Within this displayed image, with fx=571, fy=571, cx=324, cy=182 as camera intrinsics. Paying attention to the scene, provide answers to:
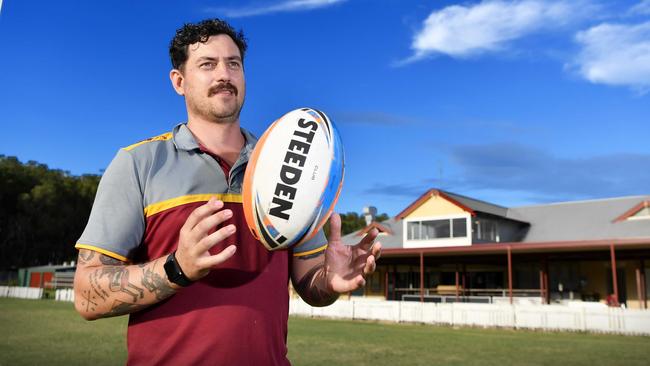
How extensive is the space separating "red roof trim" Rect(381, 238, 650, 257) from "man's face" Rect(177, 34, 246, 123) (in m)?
25.8

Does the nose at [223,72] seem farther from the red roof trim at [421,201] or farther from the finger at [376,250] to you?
the red roof trim at [421,201]

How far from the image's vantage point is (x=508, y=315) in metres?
22.5

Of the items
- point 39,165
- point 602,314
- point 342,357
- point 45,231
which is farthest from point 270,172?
point 39,165

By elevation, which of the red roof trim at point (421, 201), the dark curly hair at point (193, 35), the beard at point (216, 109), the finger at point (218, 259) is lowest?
the finger at point (218, 259)

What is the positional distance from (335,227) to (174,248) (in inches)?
30.4

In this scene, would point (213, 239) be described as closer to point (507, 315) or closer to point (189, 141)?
point (189, 141)

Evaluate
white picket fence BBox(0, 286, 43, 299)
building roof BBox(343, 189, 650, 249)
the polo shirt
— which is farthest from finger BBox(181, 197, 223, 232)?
white picket fence BBox(0, 286, 43, 299)

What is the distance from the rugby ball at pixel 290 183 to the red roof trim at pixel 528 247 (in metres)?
25.6

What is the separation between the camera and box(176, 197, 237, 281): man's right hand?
6.55 feet

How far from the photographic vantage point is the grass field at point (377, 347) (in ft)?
40.0

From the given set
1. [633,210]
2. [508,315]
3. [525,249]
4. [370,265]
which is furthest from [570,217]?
[370,265]

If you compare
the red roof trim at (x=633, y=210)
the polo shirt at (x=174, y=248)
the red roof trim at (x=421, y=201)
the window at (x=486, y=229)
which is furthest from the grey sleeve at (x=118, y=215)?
the red roof trim at (x=633, y=210)

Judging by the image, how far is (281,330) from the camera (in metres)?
2.61

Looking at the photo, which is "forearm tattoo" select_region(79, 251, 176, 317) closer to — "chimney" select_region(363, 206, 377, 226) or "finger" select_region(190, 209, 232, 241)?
"finger" select_region(190, 209, 232, 241)
